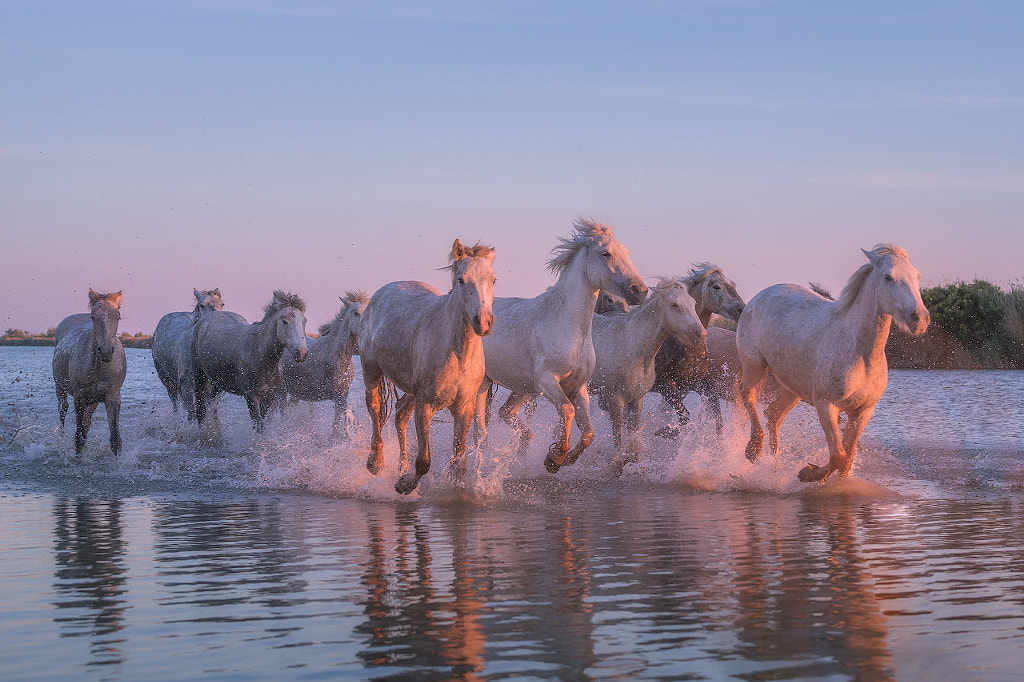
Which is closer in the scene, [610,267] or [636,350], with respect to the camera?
[610,267]

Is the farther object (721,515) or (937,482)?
(937,482)

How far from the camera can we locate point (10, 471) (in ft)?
38.9

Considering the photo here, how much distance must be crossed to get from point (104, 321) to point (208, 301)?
176 inches

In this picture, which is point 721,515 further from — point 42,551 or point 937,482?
point 42,551

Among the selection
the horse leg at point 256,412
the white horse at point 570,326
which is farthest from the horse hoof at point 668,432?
the horse leg at point 256,412

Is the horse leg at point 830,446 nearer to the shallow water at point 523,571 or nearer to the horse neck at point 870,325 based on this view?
the shallow water at point 523,571

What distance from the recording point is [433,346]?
28.4 ft

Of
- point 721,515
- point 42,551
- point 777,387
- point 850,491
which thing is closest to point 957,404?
point 777,387

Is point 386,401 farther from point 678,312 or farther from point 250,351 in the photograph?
point 250,351

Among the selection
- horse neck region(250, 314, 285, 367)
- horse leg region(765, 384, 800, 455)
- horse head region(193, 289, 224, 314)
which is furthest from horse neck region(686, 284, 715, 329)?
horse head region(193, 289, 224, 314)

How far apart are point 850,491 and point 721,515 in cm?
191

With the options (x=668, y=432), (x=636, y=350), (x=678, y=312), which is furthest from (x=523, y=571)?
(x=668, y=432)

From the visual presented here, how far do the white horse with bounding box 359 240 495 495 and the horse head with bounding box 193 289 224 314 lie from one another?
8126mm

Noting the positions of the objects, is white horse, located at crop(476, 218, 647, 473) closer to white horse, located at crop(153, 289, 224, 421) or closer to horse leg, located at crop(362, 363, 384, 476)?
horse leg, located at crop(362, 363, 384, 476)
